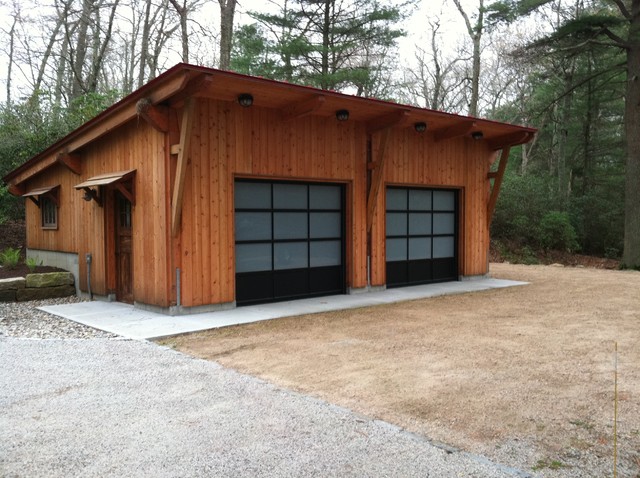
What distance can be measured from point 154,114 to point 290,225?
275cm

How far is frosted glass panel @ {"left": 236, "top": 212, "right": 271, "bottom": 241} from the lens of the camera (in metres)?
7.87

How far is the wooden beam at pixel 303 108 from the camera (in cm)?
729

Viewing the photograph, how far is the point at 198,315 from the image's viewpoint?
7.05 meters

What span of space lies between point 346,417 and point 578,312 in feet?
17.0

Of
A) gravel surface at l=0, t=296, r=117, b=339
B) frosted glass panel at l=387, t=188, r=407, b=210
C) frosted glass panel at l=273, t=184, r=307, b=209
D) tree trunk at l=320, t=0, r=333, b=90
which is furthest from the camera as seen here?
tree trunk at l=320, t=0, r=333, b=90

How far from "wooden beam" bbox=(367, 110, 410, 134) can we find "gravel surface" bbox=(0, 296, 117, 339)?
5.39 metres

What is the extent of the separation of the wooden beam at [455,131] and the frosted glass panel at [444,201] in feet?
3.80

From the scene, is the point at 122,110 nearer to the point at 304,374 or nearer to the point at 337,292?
the point at 337,292

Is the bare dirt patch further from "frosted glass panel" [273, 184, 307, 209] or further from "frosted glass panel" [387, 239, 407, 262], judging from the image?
"frosted glass panel" [273, 184, 307, 209]

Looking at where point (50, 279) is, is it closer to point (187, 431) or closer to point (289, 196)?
point (289, 196)

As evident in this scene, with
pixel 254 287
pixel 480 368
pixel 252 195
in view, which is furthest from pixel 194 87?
pixel 480 368

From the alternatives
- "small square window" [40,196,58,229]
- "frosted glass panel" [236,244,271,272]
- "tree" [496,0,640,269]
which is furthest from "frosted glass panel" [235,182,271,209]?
"tree" [496,0,640,269]

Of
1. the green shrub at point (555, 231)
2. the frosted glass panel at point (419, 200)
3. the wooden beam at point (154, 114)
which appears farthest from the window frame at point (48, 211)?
the green shrub at point (555, 231)

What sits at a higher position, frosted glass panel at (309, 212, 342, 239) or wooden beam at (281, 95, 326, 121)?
wooden beam at (281, 95, 326, 121)
